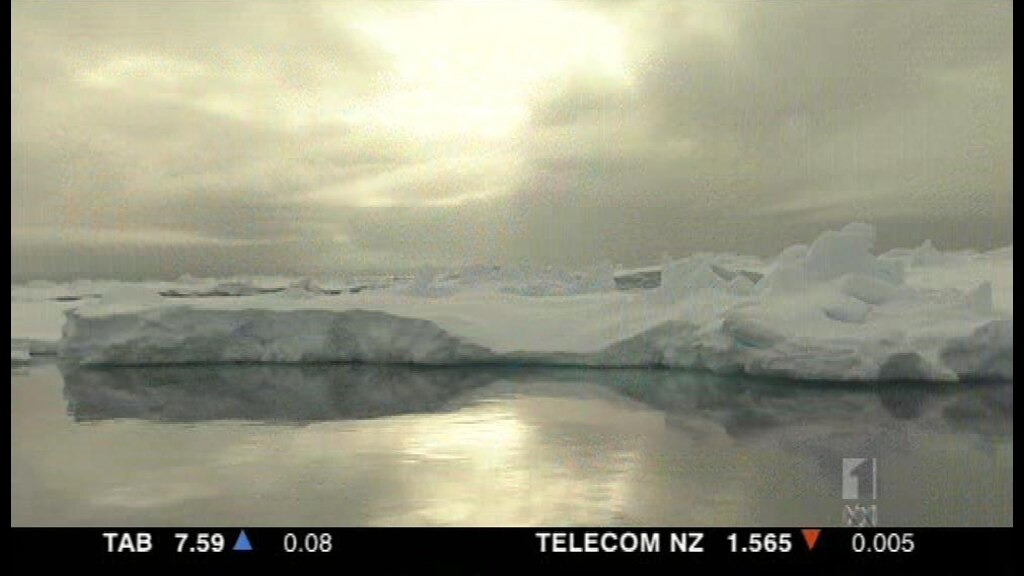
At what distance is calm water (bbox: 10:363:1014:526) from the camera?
6.34 metres

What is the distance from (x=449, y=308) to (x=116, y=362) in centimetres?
798

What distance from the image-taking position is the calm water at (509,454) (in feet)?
20.8

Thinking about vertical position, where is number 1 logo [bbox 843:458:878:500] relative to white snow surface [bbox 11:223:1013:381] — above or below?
below

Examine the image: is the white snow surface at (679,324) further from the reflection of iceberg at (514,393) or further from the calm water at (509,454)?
the calm water at (509,454)

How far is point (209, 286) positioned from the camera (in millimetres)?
33531

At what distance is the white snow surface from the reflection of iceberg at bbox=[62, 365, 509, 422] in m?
0.77

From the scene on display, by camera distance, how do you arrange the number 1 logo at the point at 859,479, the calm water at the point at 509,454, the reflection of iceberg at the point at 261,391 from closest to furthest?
the calm water at the point at 509,454 < the number 1 logo at the point at 859,479 < the reflection of iceberg at the point at 261,391

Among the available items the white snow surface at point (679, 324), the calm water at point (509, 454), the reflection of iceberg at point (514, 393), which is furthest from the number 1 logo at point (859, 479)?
the white snow surface at point (679, 324)

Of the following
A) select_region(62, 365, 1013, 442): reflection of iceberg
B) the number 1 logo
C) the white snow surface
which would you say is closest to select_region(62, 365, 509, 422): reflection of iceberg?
select_region(62, 365, 1013, 442): reflection of iceberg

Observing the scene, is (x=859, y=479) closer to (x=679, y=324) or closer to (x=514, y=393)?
(x=514, y=393)

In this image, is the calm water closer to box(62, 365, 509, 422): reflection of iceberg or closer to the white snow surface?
box(62, 365, 509, 422): reflection of iceberg

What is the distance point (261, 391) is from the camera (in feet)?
44.9

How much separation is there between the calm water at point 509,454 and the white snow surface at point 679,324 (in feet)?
2.44
